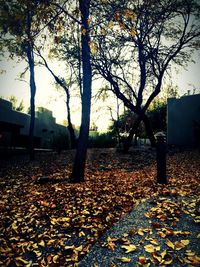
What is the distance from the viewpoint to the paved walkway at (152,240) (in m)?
3.64

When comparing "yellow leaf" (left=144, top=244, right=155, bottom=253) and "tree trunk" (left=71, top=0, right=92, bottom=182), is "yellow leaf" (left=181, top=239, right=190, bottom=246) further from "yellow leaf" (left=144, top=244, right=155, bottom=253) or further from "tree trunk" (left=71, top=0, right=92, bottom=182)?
"tree trunk" (left=71, top=0, right=92, bottom=182)

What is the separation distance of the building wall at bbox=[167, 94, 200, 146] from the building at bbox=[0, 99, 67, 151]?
28.7ft

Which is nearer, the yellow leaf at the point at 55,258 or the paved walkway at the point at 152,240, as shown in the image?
the paved walkway at the point at 152,240

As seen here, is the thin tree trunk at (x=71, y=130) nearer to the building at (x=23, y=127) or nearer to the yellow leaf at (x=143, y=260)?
the building at (x=23, y=127)

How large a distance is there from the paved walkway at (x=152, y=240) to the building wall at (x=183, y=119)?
15749 millimetres

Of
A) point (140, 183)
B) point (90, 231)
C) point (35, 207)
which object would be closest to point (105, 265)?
point (90, 231)

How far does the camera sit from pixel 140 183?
25.9ft

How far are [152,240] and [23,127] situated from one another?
2245cm

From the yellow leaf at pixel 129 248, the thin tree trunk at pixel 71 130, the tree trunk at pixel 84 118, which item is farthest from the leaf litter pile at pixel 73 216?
the thin tree trunk at pixel 71 130

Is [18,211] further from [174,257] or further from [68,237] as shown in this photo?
[174,257]

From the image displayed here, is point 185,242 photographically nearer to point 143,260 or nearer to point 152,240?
point 152,240

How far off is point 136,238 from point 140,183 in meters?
3.78

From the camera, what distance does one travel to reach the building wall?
66.2 feet

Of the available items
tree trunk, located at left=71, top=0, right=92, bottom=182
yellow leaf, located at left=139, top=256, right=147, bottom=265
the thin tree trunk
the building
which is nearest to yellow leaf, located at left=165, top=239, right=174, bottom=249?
yellow leaf, located at left=139, top=256, right=147, bottom=265
